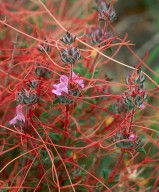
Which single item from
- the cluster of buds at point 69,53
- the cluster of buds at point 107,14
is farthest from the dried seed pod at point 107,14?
the cluster of buds at point 69,53

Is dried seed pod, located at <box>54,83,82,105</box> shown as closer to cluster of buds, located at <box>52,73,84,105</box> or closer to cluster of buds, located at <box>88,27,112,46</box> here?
cluster of buds, located at <box>52,73,84,105</box>

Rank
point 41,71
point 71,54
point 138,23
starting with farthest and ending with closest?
1. point 138,23
2. point 41,71
3. point 71,54

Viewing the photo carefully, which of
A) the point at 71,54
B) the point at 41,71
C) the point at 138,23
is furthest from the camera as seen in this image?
the point at 138,23

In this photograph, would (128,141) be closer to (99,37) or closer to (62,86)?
(62,86)

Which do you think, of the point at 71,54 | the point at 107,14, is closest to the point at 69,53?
the point at 71,54

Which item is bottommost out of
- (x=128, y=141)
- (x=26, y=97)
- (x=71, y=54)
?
(x=128, y=141)

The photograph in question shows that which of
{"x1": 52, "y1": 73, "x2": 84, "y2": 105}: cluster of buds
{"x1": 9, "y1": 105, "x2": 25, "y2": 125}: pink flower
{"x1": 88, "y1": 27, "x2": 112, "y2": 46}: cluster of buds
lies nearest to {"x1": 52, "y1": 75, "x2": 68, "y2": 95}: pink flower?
{"x1": 52, "y1": 73, "x2": 84, "y2": 105}: cluster of buds

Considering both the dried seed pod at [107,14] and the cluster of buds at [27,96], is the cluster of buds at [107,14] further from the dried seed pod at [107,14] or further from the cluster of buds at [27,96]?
the cluster of buds at [27,96]

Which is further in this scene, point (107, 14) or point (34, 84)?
point (107, 14)

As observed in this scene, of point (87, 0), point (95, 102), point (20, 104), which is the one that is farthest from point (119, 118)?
point (87, 0)

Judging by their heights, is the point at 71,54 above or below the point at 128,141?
above
